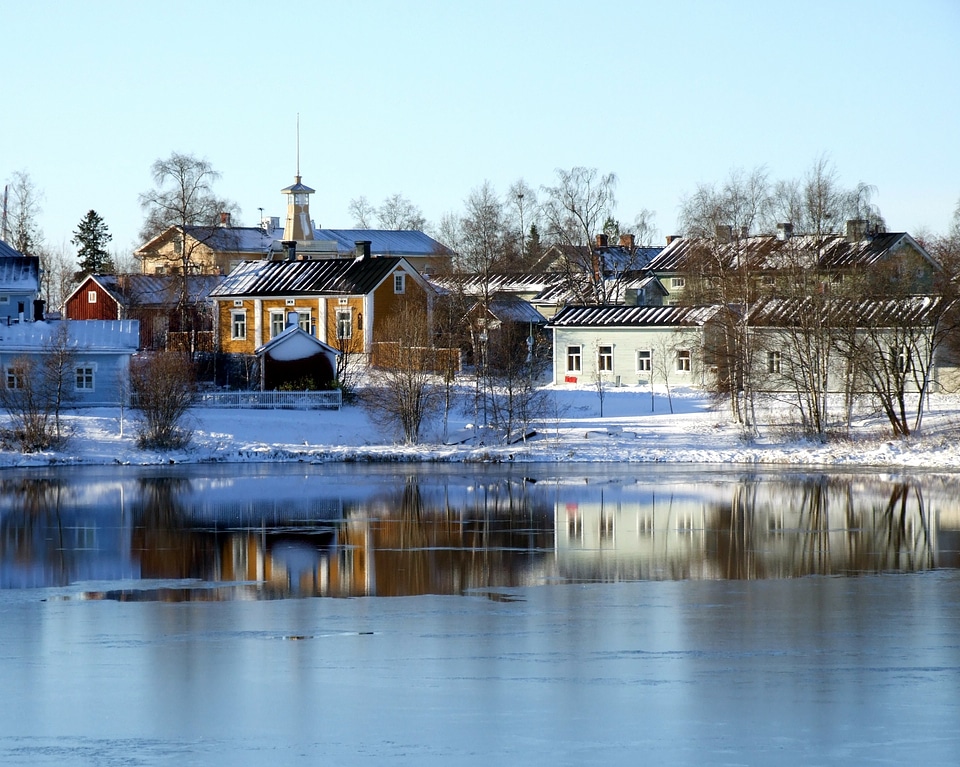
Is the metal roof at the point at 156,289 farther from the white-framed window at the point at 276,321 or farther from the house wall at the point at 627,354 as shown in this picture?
the house wall at the point at 627,354

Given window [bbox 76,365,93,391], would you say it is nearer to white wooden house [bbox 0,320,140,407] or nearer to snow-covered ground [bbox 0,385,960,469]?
white wooden house [bbox 0,320,140,407]

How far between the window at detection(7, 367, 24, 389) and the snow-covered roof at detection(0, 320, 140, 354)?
2.96 feet

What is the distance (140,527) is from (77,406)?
25.3m

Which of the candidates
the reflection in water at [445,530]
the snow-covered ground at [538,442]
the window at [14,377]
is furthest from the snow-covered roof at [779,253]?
the window at [14,377]

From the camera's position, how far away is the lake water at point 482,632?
1120 cm

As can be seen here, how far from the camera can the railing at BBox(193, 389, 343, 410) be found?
167 feet

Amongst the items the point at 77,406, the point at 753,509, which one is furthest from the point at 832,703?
the point at 77,406

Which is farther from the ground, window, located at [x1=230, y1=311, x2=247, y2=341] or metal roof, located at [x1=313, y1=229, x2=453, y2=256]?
metal roof, located at [x1=313, y1=229, x2=453, y2=256]

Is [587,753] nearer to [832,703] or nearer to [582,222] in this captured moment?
[832,703]

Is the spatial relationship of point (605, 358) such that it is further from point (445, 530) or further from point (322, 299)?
point (445, 530)

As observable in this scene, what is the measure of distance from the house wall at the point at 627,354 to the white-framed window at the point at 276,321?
1415 centimetres

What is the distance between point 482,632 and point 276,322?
5327cm

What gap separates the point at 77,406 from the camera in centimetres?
5056

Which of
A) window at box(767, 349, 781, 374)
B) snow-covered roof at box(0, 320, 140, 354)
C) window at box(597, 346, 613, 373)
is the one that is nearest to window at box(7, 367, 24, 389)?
snow-covered roof at box(0, 320, 140, 354)
